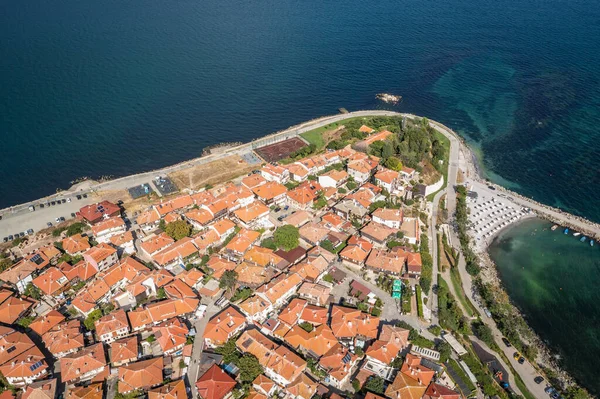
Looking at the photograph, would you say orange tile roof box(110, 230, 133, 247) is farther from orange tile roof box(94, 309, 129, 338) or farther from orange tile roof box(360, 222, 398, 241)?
orange tile roof box(360, 222, 398, 241)

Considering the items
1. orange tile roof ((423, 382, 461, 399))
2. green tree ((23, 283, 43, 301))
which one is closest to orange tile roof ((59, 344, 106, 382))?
green tree ((23, 283, 43, 301))

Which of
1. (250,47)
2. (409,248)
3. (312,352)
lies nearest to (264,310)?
(312,352)

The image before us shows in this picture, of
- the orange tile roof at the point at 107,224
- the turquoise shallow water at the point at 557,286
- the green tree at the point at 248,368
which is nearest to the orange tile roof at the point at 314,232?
the green tree at the point at 248,368

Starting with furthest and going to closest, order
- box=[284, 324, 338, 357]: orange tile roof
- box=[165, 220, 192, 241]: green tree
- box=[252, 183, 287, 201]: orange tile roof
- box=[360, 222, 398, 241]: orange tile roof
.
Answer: box=[252, 183, 287, 201]: orange tile roof
box=[360, 222, 398, 241]: orange tile roof
box=[165, 220, 192, 241]: green tree
box=[284, 324, 338, 357]: orange tile roof

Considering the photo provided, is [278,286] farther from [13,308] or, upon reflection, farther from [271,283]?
[13,308]

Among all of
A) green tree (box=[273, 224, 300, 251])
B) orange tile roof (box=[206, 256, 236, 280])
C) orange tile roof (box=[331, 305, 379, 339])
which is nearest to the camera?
orange tile roof (box=[331, 305, 379, 339])

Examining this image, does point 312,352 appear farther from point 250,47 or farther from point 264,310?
point 250,47
